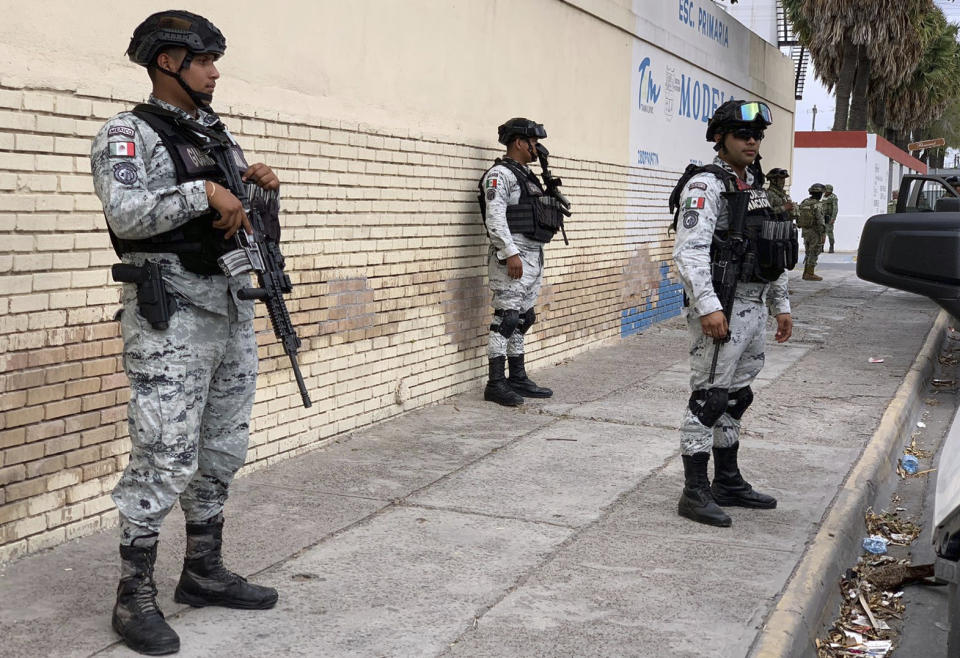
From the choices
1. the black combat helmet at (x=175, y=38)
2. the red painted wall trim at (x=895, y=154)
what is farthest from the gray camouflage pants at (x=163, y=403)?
the red painted wall trim at (x=895, y=154)

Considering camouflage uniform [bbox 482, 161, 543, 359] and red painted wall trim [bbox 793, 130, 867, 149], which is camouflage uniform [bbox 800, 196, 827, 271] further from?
camouflage uniform [bbox 482, 161, 543, 359]

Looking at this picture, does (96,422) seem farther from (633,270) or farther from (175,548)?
(633,270)

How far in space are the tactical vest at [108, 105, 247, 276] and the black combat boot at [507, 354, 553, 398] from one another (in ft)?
15.9

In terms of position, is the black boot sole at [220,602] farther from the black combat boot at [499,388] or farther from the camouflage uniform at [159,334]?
the black combat boot at [499,388]

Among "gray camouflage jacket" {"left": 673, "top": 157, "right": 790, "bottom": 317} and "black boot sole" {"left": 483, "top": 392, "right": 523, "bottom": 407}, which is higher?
"gray camouflage jacket" {"left": 673, "top": 157, "right": 790, "bottom": 317}

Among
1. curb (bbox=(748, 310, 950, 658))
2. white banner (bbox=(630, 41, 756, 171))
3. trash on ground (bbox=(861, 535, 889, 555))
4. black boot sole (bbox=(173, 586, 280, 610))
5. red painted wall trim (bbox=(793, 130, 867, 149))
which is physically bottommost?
trash on ground (bbox=(861, 535, 889, 555))

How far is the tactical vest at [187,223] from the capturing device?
11.5 feet

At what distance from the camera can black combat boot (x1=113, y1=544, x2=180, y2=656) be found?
3527mm

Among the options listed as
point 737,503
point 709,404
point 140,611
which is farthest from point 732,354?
point 140,611

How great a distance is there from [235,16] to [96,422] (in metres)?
2.10

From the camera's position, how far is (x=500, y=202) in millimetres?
7730

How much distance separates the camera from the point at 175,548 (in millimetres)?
4586

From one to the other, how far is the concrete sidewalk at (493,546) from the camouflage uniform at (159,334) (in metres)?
0.53

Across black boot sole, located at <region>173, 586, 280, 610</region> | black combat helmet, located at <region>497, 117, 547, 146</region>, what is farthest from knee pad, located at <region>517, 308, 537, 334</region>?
black boot sole, located at <region>173, 586, 280, 610</region>
